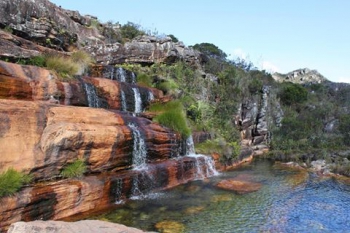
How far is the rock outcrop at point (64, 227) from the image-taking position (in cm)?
374

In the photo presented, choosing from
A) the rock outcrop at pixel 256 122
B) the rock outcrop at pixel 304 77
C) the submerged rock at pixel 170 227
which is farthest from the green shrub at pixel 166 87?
the rock outcrop at pixel 304 77

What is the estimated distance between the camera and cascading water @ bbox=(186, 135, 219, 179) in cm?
1256

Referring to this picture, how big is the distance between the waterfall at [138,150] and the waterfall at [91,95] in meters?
2.12

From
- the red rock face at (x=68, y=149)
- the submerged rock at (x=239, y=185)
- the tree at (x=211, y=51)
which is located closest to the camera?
the red rock face at (x=68, y=149)

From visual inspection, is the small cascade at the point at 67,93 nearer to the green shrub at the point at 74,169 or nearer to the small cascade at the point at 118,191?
the green shrub at the point at 74,169

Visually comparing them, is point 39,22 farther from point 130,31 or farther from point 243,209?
point 243,209

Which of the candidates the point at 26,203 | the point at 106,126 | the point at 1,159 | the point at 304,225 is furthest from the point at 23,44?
the point at 304,225

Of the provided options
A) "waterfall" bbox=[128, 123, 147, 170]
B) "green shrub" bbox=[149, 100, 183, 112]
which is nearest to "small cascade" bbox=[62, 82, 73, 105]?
"waterfall" bbox=[128, 123, 147, 170]

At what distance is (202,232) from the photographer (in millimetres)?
7047

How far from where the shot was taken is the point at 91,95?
1173 cm

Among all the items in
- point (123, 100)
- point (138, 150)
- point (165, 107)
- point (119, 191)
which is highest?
point (123, 100)

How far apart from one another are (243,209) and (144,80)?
30.9ft

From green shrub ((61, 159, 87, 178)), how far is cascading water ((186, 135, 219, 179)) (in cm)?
535

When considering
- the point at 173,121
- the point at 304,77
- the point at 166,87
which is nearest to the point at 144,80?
the point at 166,87
